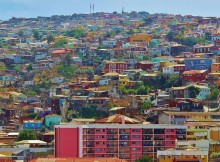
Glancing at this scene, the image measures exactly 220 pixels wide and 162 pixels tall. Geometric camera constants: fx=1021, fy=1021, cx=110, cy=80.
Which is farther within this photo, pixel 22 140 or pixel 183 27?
pixel 183 27

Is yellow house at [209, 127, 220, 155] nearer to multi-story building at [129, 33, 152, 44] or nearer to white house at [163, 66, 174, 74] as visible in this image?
white house at [163, 66, 174, 74]

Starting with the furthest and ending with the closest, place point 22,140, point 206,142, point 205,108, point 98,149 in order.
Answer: point 205,108 → point 22,140 → point 98,149 → point 206,142

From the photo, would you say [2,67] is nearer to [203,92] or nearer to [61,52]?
[61,52]

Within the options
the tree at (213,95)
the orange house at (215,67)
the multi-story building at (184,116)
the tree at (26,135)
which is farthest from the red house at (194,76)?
the tree at (26,135)

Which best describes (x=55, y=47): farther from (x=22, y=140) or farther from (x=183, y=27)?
(x=22, y=140)

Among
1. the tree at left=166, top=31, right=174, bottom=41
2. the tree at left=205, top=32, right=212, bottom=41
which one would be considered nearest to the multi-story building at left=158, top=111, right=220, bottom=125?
the tree at left=205, top=32, right=212, bottom=41

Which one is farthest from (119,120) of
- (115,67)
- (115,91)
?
(115,67)

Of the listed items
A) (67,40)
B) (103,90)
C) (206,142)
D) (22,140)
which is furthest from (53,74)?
(206,142)
